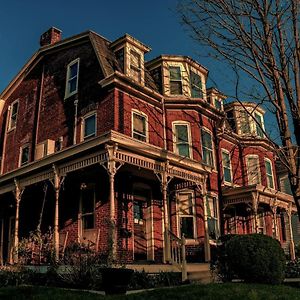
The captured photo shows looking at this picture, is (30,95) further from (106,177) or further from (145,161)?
(145,161)

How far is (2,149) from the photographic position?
21.8 m

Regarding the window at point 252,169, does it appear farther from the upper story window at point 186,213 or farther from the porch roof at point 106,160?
the porch roof at point 106,160

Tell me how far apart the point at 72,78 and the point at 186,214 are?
7973 mm

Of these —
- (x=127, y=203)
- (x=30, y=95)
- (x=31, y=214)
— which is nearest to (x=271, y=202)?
(x=127, y=203)

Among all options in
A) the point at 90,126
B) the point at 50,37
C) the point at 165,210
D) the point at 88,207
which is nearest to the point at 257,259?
the point at 165,210

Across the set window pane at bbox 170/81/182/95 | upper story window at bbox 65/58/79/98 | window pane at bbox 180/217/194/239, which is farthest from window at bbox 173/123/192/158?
upper story window at bbox 65/58/79/98

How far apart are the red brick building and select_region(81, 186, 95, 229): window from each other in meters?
0.04

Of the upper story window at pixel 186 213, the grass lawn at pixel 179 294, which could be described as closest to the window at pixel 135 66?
the upper story window at pixel 186 213

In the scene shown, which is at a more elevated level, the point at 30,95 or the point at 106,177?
the point at 30,95

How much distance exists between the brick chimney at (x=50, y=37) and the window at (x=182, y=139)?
A: 8.37m

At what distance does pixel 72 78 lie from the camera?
60.4 ft

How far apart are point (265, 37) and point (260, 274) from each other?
20.0ft

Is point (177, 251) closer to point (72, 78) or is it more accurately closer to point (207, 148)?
point (207, 148)

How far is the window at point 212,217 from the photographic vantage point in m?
18.8
